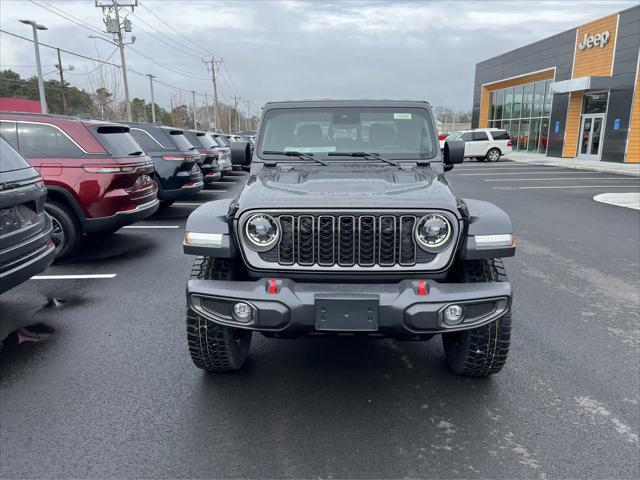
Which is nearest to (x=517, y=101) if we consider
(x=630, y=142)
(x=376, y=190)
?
(x=630, y=142)

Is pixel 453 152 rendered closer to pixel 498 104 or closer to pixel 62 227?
pixel 62 227

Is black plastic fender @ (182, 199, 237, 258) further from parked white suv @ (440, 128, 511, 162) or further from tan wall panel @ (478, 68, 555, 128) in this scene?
tan wall panel @ (478, 68, 555, 128)

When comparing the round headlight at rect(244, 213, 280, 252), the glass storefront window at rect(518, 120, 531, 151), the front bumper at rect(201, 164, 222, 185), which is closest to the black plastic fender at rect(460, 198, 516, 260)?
the round headlight at rect(244, 213, 280, 252)

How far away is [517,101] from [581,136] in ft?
27.4

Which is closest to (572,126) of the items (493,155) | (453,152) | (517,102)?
(493,155)

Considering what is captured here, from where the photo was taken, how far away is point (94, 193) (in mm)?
6309

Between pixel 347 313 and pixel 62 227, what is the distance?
196 inches

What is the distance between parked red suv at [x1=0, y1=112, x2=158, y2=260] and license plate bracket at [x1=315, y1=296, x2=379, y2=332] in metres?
4.66

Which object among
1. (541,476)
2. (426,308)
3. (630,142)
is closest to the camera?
(541,476)

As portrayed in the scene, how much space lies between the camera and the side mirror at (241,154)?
14.3 feet

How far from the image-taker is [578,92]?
28.1m

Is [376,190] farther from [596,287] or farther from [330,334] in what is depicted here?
[596,287]

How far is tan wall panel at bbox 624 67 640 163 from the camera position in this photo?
24141mm

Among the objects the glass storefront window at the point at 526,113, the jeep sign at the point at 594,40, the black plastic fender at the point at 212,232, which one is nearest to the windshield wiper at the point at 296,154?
the black plastic fender at the point at 212,232
